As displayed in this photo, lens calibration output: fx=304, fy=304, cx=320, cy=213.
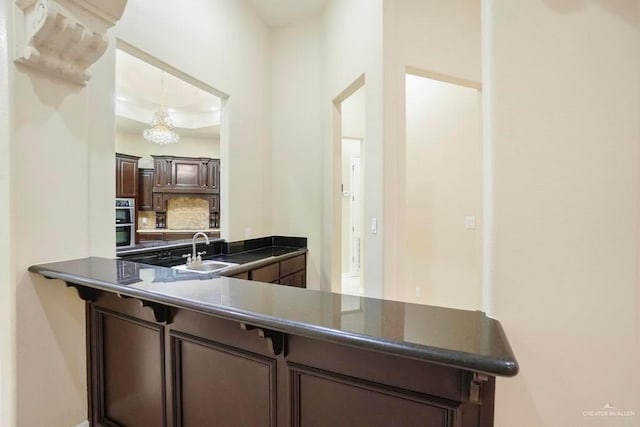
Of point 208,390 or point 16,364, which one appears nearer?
point 208,390

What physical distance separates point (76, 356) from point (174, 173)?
507 cm

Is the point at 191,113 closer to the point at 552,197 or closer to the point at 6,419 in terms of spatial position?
the point at 6,419

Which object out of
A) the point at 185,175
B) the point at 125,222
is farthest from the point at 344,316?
the point at 185,175

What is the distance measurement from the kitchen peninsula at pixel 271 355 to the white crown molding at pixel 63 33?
97cm

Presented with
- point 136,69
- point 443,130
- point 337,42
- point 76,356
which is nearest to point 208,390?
point 76,356

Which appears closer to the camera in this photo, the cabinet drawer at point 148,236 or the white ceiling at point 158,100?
the white ceiling at point 158,100

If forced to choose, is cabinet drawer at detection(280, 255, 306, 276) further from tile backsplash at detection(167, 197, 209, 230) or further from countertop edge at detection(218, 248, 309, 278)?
tile backsplash at detection(167, 197, 209, 230)

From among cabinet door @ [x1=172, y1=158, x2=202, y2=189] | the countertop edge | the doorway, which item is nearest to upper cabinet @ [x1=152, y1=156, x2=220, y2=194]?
cabinet door @ [x1=172, y1=158, x2=202, y2=189]

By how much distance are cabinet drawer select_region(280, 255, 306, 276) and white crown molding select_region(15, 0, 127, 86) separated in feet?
7.06

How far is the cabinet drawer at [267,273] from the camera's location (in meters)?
2.64

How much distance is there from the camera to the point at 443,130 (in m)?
3.44

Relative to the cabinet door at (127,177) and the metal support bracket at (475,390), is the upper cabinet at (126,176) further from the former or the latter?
the metal support bracket at (475,390)

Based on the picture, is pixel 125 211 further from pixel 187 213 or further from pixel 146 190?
pixel 187 213

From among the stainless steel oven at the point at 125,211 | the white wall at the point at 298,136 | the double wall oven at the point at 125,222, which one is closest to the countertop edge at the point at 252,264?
the white wall at the point at 298,136
